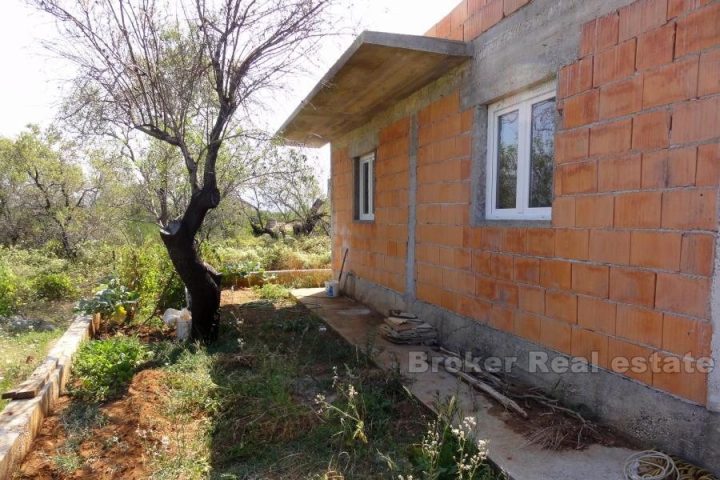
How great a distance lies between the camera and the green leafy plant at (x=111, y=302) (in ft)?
19.8

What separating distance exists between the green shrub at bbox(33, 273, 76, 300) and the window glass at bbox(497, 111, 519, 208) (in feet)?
25.4

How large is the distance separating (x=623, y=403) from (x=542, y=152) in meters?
2.01

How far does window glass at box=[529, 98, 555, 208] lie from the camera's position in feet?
12.1

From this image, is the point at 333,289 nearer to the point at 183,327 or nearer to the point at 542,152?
the point at 183,327

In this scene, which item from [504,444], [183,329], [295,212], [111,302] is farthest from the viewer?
[295,212]

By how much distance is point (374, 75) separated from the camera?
16.3ft

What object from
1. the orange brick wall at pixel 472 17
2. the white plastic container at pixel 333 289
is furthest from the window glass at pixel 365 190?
the orange brick wall at pixel 472 17

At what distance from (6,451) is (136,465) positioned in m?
0.80

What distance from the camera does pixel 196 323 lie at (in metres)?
5.38

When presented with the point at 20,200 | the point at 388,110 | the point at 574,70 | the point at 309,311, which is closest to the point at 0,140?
the point at 20,200

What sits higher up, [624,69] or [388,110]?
[388,110]

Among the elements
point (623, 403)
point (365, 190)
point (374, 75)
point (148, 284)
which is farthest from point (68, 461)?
point (365, 190)

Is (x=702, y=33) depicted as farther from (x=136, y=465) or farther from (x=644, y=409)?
(x=136, y=465)

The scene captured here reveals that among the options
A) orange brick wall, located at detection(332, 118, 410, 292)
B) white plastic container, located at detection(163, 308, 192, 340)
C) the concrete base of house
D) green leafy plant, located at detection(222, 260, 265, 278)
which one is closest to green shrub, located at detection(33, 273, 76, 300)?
green leafy plant, located at detection(222, 260, 265, 278)
